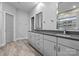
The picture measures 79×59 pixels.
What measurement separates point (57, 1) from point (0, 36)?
2547mm

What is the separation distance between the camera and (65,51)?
5.18 ft

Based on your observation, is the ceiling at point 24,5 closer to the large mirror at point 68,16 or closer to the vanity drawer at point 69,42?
the large mirror at point 68,16

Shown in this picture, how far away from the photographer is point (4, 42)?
12.7 ft

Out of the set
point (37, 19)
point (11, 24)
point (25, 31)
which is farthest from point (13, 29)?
point (37, 19)

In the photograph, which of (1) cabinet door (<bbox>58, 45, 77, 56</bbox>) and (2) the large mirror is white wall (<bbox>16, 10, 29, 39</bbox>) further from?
(1) cabinet door (<bbox>58, 45, 77, 56</bbox>)

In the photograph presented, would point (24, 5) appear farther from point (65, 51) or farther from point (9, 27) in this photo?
point (65, 51)

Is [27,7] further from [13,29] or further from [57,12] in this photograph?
[57,12]

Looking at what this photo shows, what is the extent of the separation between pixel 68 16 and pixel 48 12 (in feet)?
3.95

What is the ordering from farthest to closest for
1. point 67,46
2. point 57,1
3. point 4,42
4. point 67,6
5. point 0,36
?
1. point 4,42
2. point 0,36
3. point 57,1
4. point 67,6
5. point 67,46

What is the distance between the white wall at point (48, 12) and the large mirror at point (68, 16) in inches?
11.9

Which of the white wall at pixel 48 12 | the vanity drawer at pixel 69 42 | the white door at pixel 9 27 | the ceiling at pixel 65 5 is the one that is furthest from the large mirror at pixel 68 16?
the white door at pixel 9 27

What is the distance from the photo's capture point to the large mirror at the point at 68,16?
209 cm

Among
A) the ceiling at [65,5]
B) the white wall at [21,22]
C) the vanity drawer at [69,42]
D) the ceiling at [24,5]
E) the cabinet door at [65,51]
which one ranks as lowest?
the cabinet door at [65,51]

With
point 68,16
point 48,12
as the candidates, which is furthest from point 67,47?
point 48,12
